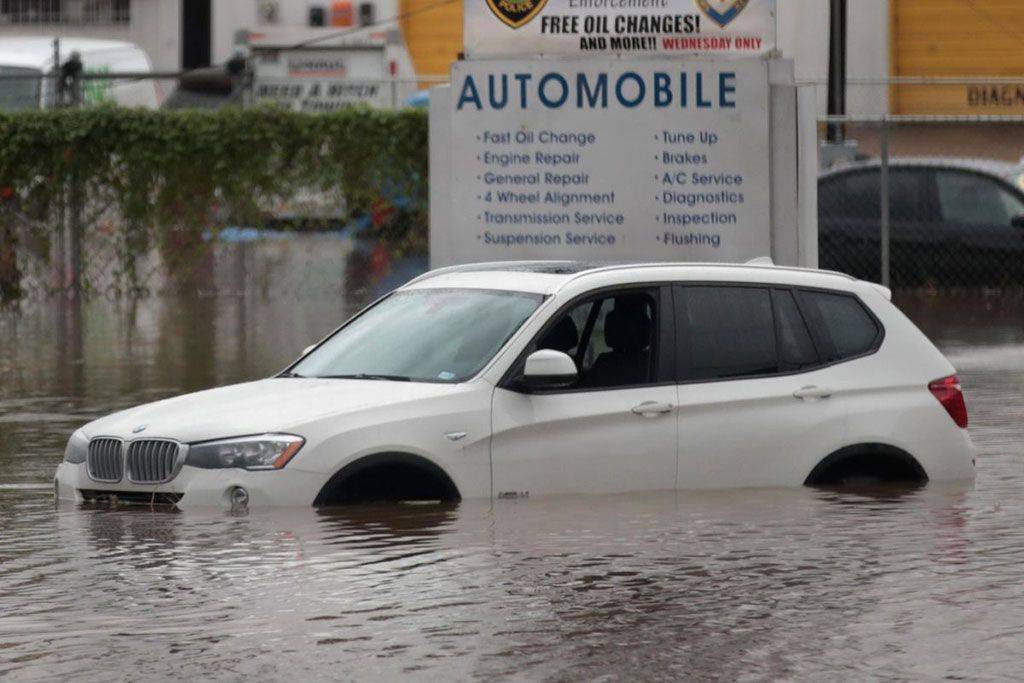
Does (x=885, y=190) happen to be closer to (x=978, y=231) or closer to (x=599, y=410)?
(x=978, y=231)

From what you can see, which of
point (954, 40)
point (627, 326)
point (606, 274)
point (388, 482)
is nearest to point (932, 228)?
point (954, 40)

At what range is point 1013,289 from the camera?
79.5ft

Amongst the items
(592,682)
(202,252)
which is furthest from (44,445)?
(202,252)

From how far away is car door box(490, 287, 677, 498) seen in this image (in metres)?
9.72

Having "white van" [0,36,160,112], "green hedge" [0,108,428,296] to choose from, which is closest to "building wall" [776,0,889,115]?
"white van" [0,36,160,112]

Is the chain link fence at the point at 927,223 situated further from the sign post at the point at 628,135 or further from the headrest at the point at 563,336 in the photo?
the headrest at the point at 563,336

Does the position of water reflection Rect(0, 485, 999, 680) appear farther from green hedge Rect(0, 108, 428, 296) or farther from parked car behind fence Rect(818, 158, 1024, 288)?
parked car behind fence Rect(818, 158, 1024, 288)

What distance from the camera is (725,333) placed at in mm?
10211

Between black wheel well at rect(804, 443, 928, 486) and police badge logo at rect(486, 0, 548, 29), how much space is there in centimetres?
565

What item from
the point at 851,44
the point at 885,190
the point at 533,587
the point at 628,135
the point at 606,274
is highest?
the point at 851,44

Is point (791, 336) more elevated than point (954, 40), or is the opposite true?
point (954, 40)

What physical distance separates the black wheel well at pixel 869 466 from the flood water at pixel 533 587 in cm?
8

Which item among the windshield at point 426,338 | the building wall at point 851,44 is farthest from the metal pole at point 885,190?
the windshield at point 426,338

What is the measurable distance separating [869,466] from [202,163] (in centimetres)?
1443
